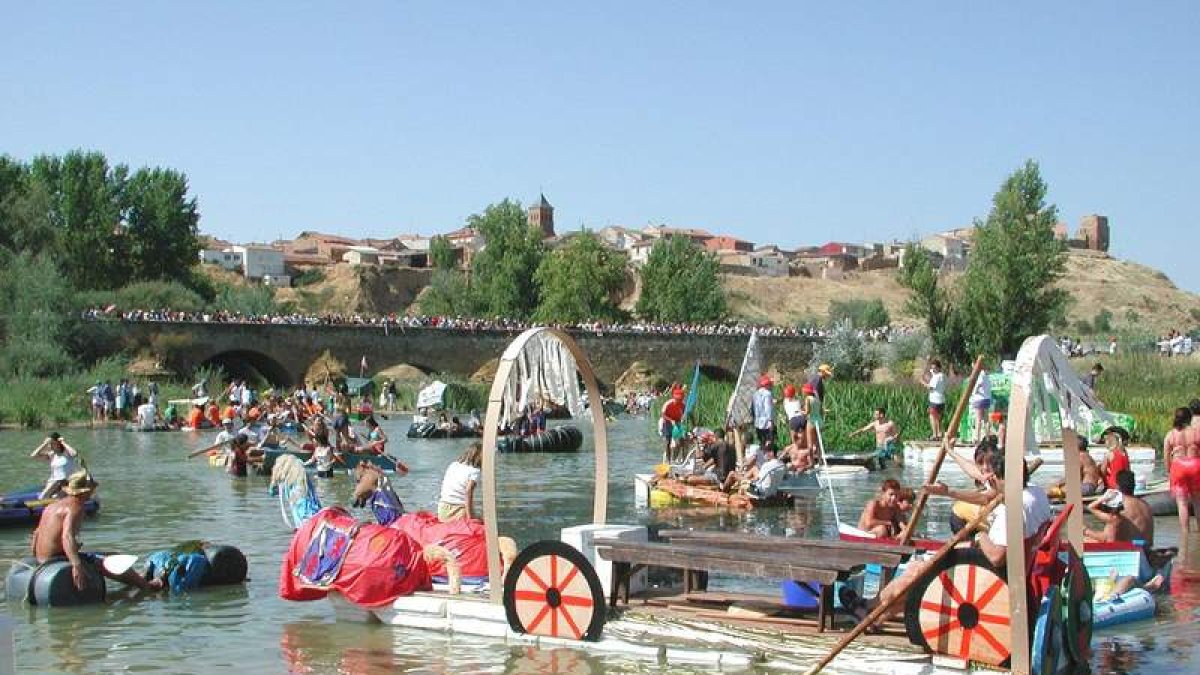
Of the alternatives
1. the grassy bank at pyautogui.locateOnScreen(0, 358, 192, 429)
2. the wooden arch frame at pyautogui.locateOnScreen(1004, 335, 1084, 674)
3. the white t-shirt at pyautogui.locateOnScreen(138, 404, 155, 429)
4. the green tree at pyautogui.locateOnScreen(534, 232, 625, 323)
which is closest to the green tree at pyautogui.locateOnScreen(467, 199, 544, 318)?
the green tree at pyautogui.locateOnScreen(534, 232, 625, 323)

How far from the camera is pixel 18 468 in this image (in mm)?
29062

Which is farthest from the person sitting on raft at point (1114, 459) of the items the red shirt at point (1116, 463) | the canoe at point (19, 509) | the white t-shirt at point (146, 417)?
the white t-shirt at point (146, 417)

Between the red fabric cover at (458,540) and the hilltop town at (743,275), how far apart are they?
107 metres

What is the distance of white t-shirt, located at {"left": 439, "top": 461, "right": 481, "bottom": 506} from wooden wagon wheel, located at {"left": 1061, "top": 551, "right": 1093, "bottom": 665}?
5.78 meters

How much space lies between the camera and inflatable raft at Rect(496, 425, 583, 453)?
3584 cm

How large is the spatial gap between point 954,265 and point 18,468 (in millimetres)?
141881

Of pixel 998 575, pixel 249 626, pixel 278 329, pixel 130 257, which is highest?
pixel 130 257

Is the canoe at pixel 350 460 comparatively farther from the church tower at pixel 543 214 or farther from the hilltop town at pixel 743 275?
the church tower at pixel 543 214

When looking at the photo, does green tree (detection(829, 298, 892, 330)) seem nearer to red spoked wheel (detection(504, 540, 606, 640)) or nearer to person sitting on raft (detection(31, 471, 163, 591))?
person sitting on raft (detection(31, 471, 163, 591))

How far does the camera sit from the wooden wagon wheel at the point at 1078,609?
9516 millimetres

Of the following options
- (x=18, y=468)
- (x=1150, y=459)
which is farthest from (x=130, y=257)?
(x=1150, y=459)

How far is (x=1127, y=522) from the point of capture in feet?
43.0

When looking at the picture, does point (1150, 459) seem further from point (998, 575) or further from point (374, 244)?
point (374, 244)

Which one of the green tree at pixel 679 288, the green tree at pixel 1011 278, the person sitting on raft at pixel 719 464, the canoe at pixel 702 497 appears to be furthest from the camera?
the green tree at pixel 679 288
